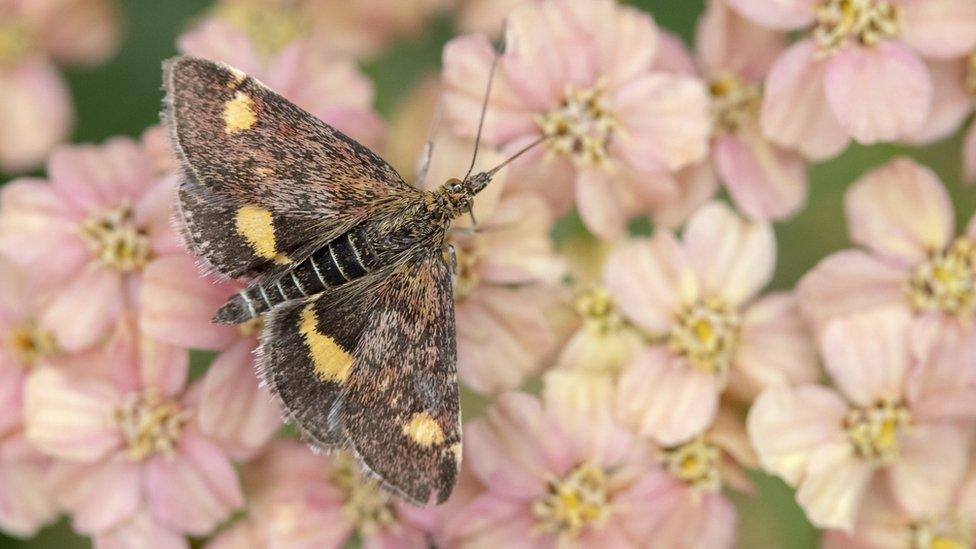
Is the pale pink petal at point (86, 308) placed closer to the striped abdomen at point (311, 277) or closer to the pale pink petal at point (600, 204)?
the striped abdomen at point (311, 277)

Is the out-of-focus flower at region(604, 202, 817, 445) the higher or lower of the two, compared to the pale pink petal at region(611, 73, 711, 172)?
lower

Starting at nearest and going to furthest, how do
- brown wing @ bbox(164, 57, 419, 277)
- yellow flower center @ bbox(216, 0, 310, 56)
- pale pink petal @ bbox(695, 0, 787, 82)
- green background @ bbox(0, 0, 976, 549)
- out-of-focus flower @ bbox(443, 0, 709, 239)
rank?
brown wing @ bbox(164, 57, 419, 277), out-of-focus flower @ bbox(443, 0, 709, 239), pale pink petal @ bbox(695, 0, 787, 82), green background @ bbox(0, 0, 976, 549), yellow flower center @ bbox(216, 0, 310, 56)

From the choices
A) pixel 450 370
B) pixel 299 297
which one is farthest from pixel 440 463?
pixel 299 297

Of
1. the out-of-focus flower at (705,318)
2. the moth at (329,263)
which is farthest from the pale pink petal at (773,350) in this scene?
the moth at (329,263)

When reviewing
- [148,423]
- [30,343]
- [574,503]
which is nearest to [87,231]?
[30,343]

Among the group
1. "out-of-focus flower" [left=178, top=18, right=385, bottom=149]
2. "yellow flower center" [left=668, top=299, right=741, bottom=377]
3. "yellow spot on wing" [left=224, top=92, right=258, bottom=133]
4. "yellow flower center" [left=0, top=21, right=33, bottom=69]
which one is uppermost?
"yellow spot on wing" [left=224, top=92, right=258, bottom=133]

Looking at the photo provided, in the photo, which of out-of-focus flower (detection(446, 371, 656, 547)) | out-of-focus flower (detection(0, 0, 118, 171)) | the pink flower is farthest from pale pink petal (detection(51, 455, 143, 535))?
out-of-focus flower (detection(0, 0, 118, 171))

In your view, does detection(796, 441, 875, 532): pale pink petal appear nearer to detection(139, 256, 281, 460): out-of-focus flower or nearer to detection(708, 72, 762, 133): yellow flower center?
detection(708, 72, 762, 133): yellow flower center
